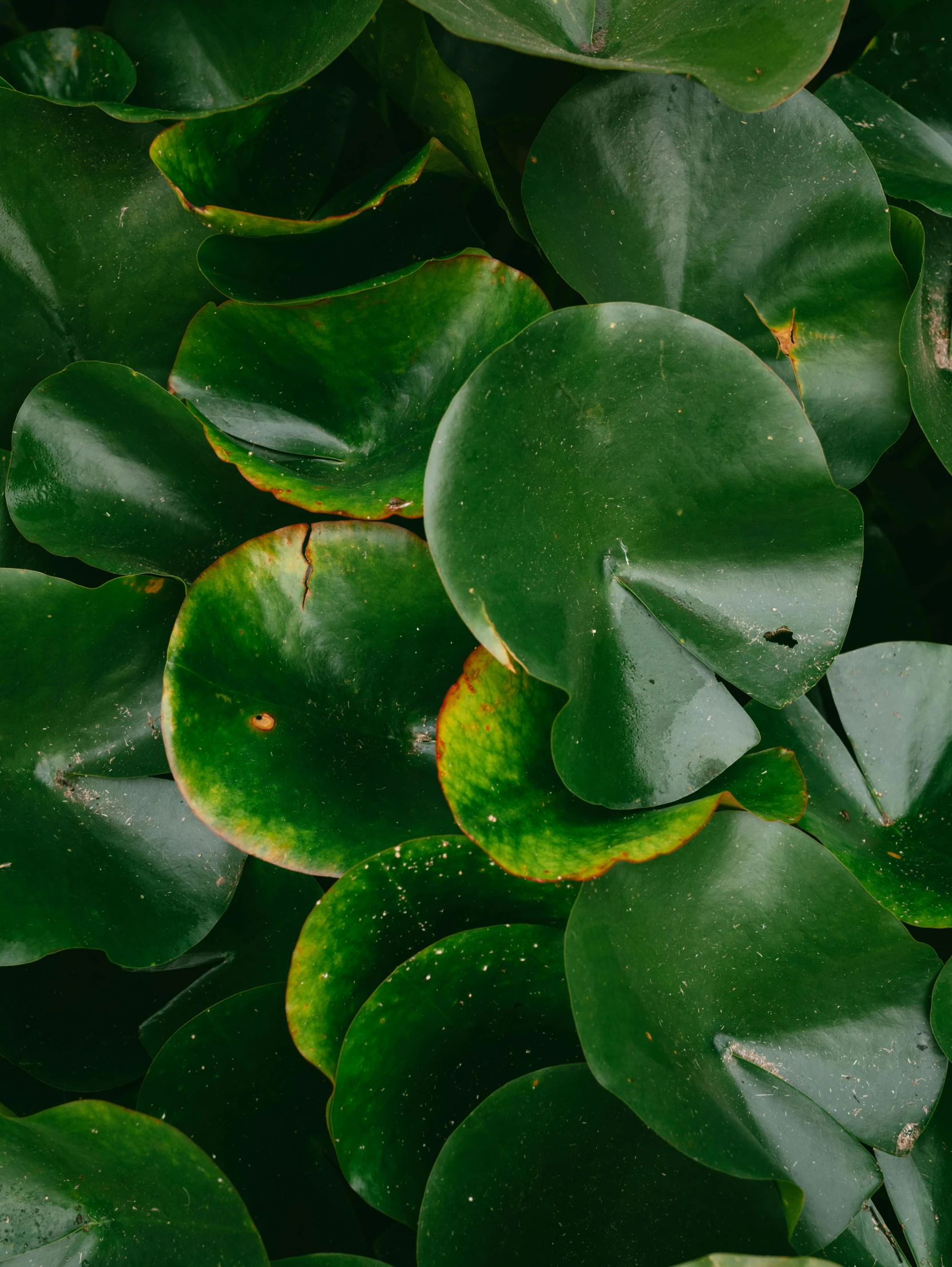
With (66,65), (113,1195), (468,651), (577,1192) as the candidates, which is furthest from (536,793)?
(66,65)

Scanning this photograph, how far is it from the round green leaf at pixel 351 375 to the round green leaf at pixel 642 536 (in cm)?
8

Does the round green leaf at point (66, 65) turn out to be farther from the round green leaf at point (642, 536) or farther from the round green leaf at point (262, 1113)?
the round green leaf at point (262, 1113)

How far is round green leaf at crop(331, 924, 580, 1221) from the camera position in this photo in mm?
530

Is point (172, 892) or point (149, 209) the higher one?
point (149, 209)

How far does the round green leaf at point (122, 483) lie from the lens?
602mm

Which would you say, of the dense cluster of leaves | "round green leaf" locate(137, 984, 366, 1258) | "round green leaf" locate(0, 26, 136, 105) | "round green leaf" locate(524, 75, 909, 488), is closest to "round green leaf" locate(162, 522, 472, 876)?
the dense cluster of leaves

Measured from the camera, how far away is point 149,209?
25.0 inches

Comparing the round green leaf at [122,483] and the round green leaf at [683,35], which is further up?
the round green leaf at [683,35]

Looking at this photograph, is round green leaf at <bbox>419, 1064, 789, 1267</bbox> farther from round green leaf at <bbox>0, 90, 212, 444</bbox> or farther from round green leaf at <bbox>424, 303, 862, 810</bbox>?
round green leaf at <bbox>0, 90, 212, 444</bbox>

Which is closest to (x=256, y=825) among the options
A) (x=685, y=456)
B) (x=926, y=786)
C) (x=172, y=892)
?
(x=172, y=892)

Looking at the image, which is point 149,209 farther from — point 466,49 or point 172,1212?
point 172,1212

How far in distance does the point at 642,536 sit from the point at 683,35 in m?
0.30

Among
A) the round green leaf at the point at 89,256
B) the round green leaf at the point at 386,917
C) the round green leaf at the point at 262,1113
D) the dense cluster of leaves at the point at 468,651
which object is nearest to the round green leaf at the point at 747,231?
the dense cluster of leaves at the point at 468,651

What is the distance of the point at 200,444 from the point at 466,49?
339 millimetres
